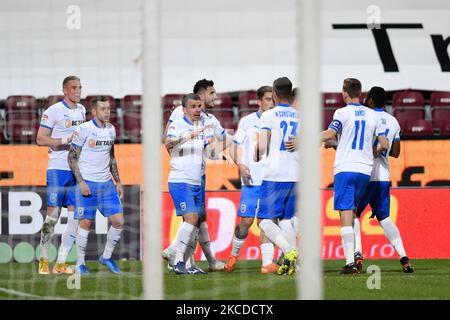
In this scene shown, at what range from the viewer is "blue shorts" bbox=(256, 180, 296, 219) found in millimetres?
9211

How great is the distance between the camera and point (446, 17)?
18.1 m

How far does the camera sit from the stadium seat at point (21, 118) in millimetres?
12643

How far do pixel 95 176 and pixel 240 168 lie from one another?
4.60 ft

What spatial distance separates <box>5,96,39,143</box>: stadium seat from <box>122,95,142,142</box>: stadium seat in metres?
1.13

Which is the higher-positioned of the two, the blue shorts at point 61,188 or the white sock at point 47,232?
the blue shorts at point 61,188

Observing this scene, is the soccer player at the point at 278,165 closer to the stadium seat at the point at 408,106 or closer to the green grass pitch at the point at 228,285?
the green grass pitch at the point at 228,285

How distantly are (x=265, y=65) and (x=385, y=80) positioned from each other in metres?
1.98

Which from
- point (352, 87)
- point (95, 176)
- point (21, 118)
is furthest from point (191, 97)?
point (21, 118)

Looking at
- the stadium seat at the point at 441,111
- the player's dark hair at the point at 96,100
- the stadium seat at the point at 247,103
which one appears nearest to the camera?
the player's dark hair at the point at 96,100

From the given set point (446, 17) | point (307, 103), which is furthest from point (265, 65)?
point (307, 103)

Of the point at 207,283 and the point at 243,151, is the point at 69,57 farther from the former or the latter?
the point at 207,283

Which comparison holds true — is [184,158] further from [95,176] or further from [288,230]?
[288,230]

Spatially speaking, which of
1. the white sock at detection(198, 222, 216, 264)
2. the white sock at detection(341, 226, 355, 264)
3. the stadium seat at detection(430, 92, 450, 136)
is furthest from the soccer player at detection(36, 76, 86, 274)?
the stadium seat at detection(430, 92, 450, 136)

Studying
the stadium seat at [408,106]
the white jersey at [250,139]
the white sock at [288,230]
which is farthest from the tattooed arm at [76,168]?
the stadium seat at [408,106]
